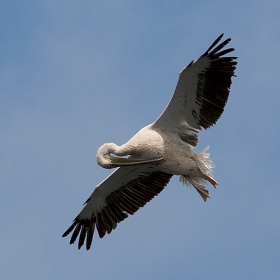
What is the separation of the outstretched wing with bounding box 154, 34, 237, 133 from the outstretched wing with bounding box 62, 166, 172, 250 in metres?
1.29

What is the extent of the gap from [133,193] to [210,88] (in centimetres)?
280

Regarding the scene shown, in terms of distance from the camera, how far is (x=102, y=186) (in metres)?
16.4

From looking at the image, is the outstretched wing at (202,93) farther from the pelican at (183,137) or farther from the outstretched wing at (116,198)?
the outstretched wing at (116,198)

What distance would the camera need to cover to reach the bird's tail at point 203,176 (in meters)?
15.5

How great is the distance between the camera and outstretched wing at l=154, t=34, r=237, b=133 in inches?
591

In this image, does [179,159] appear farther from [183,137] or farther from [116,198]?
[116,198]

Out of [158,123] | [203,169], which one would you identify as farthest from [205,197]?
[158,123]

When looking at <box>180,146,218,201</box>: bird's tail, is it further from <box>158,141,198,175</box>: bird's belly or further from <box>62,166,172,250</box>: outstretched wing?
<box>62,166,172,250</box>: outstretched wing

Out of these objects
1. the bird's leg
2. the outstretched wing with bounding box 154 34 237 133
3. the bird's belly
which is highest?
the outstretched wing with bounding box 154 34 237 133

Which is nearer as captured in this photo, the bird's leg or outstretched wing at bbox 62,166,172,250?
the bird's leg

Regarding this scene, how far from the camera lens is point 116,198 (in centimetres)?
1658

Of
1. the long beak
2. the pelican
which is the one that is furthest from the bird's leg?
the long beak

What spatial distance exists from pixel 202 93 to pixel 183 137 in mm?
934

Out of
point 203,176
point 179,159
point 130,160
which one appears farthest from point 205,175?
point 130,160
